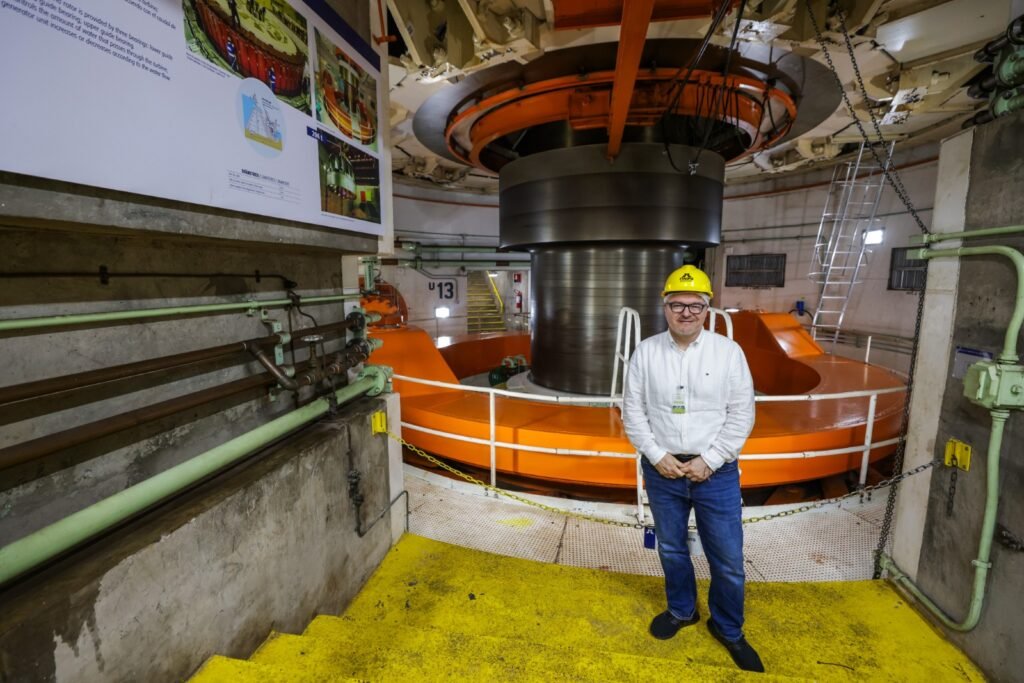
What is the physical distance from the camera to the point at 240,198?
5.21 feet

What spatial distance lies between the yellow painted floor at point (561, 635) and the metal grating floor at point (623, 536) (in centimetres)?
38

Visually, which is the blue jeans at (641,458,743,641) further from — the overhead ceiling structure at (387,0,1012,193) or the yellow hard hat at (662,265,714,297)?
the overhead ceiling structure at (387,0,1012,193)

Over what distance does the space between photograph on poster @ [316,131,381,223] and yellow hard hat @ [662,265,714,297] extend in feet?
5.48

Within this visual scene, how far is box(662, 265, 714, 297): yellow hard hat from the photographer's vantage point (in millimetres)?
1872

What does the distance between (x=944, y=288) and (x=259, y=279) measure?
10.8 ft

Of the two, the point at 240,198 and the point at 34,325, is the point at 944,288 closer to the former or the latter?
the point at 240,198

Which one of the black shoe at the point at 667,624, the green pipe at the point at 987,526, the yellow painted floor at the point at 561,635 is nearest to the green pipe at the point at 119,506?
the yellow painted floor at the point at 561,635

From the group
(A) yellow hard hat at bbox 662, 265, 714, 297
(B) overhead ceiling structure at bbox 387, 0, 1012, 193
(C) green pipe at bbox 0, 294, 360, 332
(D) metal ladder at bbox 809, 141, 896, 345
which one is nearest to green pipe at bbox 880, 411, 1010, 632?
(A) yellow hard hat at bbox 662, 265, 714, 297

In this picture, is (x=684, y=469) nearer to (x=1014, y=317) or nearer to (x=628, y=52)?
(x=1014, y=317)

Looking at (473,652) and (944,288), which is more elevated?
(944,288)

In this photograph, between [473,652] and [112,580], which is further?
[473,652]

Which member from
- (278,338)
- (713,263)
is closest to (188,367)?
(278,338)

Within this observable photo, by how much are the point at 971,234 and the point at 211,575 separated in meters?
3.29

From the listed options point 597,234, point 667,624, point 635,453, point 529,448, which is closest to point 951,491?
point 667,624
